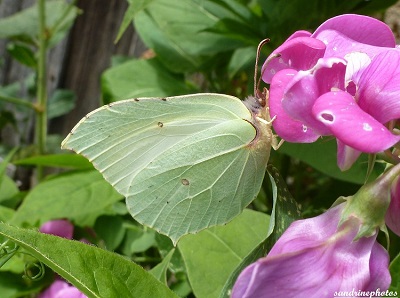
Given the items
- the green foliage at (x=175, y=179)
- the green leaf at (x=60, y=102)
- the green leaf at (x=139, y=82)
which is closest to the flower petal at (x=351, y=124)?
the green foliage at (x=175, y=179)

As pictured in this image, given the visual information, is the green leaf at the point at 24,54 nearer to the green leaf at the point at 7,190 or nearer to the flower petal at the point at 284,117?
the green leaf at the point at 7,190

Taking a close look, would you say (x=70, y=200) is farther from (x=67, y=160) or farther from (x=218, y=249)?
(x=218, y=249)

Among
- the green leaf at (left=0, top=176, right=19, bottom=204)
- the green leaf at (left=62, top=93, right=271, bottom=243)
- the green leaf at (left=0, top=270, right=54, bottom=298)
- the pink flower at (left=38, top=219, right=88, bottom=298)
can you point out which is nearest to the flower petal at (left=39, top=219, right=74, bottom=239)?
the pink flower at (left=38, top=219, right=88, bottom=298)

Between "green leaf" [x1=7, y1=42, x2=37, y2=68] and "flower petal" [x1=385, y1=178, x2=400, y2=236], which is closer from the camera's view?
"flower petal" [x1=385, y1=178, x2=400, y2=236]

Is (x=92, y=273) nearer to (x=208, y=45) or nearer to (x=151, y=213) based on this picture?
(x=151, y=213)

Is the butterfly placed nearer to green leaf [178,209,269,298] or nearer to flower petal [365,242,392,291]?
green leaf [178,209,269,298]

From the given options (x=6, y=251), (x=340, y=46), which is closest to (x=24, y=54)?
(x=6, y=251)

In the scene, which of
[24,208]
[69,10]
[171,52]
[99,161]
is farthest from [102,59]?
[99,161]
